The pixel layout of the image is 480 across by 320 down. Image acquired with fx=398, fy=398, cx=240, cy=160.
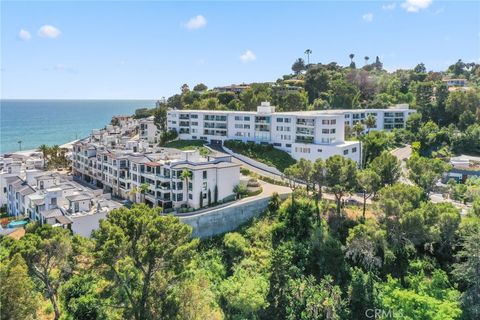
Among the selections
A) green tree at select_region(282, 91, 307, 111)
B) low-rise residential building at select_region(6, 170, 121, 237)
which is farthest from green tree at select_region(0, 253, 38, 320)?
green tree at select_region(282, 91, 307, 111)

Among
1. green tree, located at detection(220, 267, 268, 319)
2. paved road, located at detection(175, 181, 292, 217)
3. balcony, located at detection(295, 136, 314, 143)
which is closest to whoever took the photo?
green tree, located at detection(220, 267, 268, 319)

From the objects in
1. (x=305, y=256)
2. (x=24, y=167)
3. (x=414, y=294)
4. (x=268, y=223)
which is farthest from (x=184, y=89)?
(x=414, y=294)

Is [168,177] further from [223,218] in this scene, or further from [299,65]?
[299,65]

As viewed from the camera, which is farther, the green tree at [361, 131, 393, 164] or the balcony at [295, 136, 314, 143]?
the green tree at [361, 131, 393, 164]

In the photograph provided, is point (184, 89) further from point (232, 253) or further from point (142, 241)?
point (142, 241)

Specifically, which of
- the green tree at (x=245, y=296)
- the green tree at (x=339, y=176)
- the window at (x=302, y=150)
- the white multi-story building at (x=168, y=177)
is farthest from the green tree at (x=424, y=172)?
the green tree at (x=245, y=296)

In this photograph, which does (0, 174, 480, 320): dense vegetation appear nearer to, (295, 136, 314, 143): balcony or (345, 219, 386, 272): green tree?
(345, 219, 386, 272): green tree

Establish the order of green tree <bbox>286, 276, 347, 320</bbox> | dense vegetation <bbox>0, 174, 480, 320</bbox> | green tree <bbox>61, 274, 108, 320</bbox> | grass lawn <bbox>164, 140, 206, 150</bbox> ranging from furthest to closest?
grass lawn <bbox>164, 140, 206, 150</bbox> → green tree <bbox>286, 276, 347, 320</bbox> → green tree <bbox>61, 274, 108, 320</bbox> → dense vegetation <bbox>0, 174, 480, 320</bbox>

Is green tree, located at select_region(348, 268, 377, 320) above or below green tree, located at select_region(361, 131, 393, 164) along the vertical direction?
below

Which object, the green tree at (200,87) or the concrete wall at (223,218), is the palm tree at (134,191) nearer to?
the concrete wall at (223,218)
